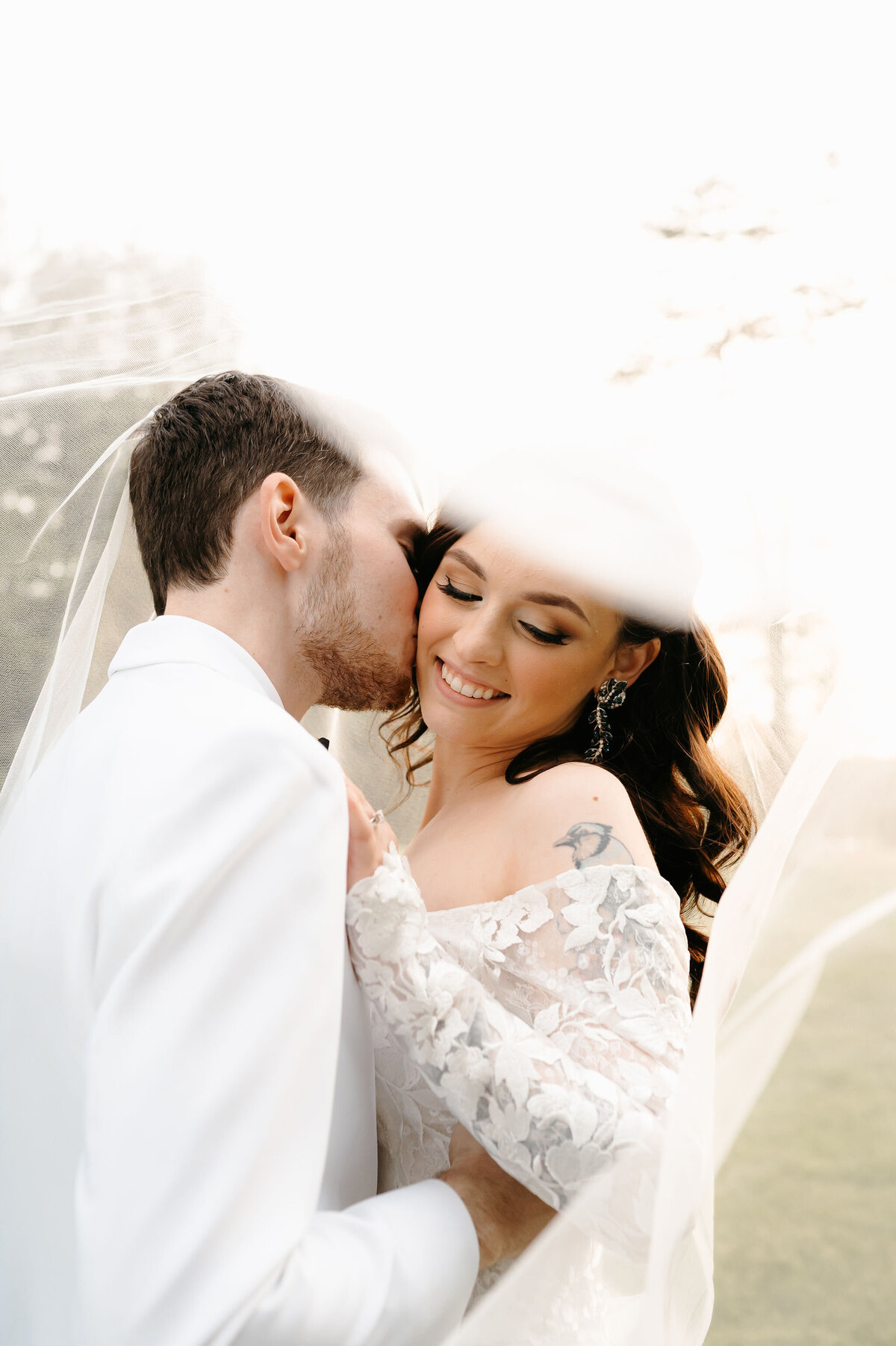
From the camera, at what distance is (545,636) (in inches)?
99.9

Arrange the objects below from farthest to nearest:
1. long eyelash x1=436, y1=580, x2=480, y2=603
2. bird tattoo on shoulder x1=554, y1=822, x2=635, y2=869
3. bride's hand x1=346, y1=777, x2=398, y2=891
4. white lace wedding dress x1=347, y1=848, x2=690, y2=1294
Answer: long eyelash x1=436, y1=580, x2=480, y2=603
bird tattoo on shoulder x1=554, y1=822, x2=635, y2=869
bride's hand x1=346, y1=777, x2=398, y2=891
white lace wedding dress x1=347, y1=848, x2=690, y2=1294

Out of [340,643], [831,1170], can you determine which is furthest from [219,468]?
[831,1170]

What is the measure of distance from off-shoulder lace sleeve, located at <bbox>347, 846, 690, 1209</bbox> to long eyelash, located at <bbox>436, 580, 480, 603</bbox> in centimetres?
73

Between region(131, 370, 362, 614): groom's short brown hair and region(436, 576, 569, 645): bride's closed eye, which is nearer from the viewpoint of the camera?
region(131, 370, 362, 614): groom's short brown hair

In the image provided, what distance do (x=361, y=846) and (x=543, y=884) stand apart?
463 mm

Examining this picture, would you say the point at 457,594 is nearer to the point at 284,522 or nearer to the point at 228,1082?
the point at 284,522

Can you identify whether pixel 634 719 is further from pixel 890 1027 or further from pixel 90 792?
pixel 90 792

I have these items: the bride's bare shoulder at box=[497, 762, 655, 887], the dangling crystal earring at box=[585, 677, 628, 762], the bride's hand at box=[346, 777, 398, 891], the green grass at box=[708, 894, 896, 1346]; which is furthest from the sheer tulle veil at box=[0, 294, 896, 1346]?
the bride's hand at box=[346, 777, 398, 891]

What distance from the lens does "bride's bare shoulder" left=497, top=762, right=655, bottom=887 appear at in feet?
7.35

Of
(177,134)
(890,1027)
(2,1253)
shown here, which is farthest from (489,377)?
(2,1253)

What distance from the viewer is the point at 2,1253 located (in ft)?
5.83

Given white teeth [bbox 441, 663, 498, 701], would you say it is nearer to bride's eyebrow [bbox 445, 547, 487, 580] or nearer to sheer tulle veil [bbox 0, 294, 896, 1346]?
bride's eyebrow [bbox 445, 547, 487, 580]

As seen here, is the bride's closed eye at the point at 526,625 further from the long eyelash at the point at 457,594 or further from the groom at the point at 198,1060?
the groom at the point at 198,1060

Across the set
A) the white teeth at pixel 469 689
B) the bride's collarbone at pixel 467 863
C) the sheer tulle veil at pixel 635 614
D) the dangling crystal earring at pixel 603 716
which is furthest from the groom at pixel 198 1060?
the dangling crystal earring at pixel 603 716
